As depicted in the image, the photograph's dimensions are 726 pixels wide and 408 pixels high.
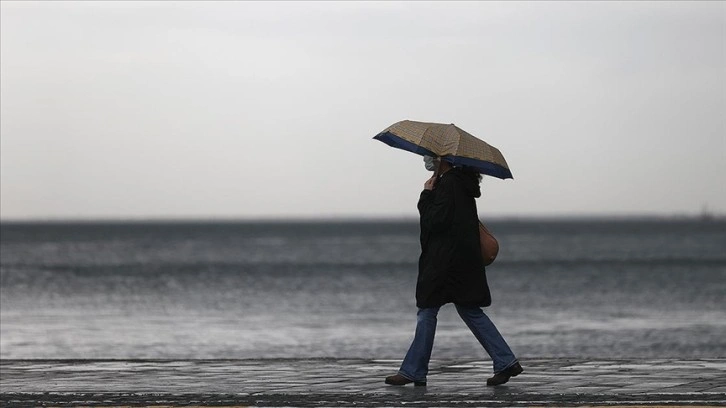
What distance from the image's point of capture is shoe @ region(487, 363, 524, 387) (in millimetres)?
9383

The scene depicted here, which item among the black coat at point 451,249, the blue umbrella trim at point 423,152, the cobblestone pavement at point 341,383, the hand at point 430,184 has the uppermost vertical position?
the blue umbrella trim at point 423,152

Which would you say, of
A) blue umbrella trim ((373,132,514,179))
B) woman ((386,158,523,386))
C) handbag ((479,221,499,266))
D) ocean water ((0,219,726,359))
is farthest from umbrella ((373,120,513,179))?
ocean water ((0,219,726,359))

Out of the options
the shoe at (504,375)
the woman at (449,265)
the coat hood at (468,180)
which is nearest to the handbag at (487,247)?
the woman at (449,265)

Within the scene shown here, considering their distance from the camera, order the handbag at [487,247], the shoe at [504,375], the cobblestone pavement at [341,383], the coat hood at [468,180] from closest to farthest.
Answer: the cobblestone pavement at [341,383], the shoe at [504,375], the coat hood at [468,180], the handbag at [487,247]

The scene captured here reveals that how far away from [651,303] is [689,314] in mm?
5004

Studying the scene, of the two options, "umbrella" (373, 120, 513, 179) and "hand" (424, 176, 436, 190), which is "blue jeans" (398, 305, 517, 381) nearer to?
"hand" (424, 176, 436, 190)

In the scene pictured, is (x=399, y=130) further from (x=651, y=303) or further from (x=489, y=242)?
(x=651, y=303)

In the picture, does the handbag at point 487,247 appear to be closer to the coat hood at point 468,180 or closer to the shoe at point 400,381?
the coat hood at point 468,180

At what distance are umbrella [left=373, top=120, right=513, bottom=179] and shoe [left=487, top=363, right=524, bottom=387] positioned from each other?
57.8 inches

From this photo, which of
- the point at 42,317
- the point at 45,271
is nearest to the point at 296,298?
the point at 42,317

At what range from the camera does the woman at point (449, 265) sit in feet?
30.9

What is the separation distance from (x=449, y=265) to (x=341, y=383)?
1.21 meters

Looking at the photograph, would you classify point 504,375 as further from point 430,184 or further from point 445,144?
point 445,144

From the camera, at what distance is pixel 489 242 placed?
9.62m
